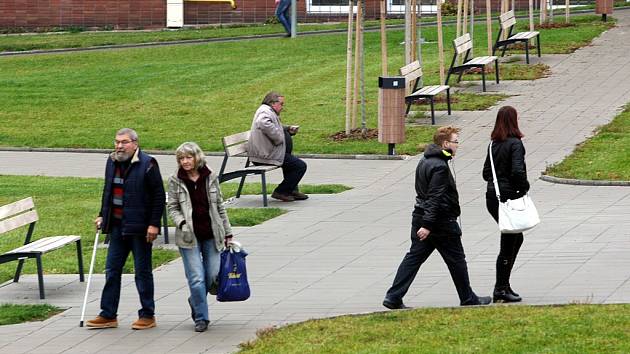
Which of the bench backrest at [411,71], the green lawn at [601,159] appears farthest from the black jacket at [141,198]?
the bench backrest at [411,71]

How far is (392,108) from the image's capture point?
20766 millimetres

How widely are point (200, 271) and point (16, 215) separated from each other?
3265 mm

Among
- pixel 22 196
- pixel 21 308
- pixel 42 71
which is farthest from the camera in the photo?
pixel 42 71

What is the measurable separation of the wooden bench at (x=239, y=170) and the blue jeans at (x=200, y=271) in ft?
19.2

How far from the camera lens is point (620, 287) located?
39.3 ft

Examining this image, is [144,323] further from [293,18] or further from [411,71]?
[293,18]

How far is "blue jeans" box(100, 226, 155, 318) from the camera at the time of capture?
11570mm

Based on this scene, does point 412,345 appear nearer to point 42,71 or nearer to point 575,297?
point 575,297

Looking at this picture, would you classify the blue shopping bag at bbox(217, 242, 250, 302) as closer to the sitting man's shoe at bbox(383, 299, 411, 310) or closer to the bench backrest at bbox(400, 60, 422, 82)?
the sitting man's shoe at bbox(383, 299, 411, 310)

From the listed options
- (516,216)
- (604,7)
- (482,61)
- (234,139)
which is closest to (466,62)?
(482,61)

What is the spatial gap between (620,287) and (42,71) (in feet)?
69.9

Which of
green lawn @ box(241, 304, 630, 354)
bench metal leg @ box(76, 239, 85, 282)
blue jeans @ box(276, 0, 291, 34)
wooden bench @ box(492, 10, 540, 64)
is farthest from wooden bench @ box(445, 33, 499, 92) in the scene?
green lawn @ box(241, 304, 630, 354)

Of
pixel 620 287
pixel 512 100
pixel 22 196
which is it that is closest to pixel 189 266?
pixel 620 287

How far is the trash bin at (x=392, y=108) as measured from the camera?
20.7m
